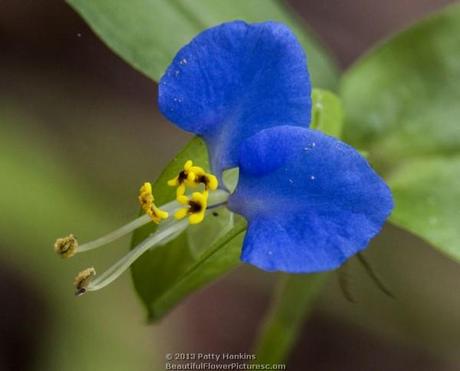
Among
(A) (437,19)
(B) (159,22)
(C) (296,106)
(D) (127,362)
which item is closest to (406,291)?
(D) (127,362)

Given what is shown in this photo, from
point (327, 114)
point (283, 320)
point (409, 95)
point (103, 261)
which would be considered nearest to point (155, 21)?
point (327, 114)

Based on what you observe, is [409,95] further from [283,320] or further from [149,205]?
[149,205]

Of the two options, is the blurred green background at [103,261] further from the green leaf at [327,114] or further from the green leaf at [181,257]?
the green leaf at [181,257]

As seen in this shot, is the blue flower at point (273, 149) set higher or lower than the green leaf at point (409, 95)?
higher

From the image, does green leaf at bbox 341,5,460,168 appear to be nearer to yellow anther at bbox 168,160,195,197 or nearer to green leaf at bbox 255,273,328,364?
green leaf at bbox 255,273,328,364

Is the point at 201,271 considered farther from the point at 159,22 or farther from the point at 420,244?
the point at 420,244

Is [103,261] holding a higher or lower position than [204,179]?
lower

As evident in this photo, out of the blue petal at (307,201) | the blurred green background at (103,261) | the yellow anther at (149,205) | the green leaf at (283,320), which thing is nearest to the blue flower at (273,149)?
the blue petal at (307,201)
